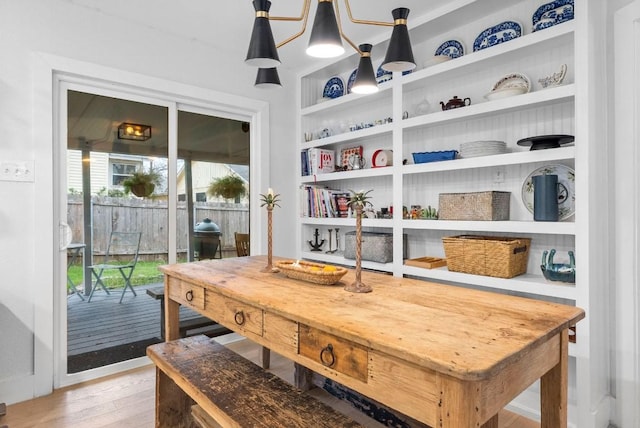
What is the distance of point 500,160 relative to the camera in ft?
7.48

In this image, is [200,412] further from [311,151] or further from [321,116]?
[321,116]

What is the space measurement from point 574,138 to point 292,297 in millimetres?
1731

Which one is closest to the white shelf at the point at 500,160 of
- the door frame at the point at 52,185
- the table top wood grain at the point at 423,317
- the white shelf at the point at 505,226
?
the white shelf at the point at 505,226

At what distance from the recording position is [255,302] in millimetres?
1417

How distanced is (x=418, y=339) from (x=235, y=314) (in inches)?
33.9

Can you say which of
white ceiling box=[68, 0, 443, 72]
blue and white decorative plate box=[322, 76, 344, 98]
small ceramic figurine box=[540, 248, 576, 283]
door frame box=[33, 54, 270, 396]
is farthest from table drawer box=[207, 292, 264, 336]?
blue and white decorative plate box=[322, 76, 344, 98]

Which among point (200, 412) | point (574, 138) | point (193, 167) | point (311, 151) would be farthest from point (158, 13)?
point (574, 138)

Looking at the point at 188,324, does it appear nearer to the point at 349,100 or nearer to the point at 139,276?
the point at 139,276

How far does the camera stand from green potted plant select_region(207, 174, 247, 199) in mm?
3414

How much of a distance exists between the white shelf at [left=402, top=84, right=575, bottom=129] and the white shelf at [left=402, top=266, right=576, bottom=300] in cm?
101

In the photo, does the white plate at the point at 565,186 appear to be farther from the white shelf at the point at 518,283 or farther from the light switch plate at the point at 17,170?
the light switch plate at the point at 17,170

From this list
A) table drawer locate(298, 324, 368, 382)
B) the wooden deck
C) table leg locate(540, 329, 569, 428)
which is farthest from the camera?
the wooden deck

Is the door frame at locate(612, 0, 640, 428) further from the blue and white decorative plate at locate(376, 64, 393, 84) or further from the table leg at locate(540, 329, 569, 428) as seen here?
the blue and white decorative plate at locate(376, 64, 393, 84)

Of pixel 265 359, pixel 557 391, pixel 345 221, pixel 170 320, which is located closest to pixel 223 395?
pixel 170 320
